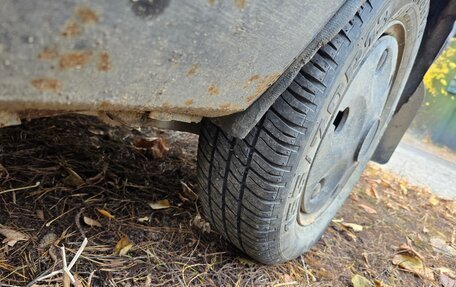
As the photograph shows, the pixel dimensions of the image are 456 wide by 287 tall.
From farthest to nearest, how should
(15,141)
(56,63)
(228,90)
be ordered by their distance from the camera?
(15,141) → (228,90) → (56,63)

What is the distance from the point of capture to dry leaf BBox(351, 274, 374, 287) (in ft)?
5.35

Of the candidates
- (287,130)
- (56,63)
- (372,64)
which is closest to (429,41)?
(372,64)

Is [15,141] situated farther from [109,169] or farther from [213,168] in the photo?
[213,168]

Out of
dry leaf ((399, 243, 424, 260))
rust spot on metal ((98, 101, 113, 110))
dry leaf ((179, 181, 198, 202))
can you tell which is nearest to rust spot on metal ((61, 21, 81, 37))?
rust spot on metal ((98, 101, 113, 110))

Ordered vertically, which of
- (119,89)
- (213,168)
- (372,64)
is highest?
(372,64)

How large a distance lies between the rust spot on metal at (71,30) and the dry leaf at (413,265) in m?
1.80

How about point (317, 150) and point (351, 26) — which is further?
point (317, 150)

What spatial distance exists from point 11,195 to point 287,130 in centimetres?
95

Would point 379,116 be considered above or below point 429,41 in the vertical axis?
below

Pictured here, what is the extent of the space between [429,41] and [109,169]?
Result: 4.88ft

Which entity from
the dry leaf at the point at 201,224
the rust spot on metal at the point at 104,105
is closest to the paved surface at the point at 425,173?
the dry leaf at the point at 201,224

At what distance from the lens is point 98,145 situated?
1.93 metres

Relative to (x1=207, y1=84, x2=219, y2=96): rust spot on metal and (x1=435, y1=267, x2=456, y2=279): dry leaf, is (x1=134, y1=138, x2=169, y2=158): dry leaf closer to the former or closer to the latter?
(x1=207, y1=84, x2=219, y2=96): rust spot on metal

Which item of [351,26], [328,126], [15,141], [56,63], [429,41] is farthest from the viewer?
[429,41]
